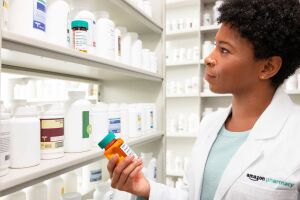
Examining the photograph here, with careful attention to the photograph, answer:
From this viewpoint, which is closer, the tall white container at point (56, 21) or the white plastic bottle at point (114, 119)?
the tall white container at point (56, 21)

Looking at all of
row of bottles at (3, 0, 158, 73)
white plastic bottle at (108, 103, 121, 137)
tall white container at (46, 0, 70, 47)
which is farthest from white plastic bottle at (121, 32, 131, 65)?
tall white container at (46, 0, 70, 47)

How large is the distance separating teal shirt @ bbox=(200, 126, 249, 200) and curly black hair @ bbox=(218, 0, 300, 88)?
31cm

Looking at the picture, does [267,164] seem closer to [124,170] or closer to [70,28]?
[124,170]

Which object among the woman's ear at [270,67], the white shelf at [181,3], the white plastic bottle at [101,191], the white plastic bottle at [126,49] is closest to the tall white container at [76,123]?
the white plastic bottle at [101,191]

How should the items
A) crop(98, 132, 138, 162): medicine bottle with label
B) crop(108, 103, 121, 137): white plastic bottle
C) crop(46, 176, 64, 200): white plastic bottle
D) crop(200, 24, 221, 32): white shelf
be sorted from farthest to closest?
crop(200, 24, 221, 32): white shelf, crop(108, 103, 121, 137): white plastic bottle, crop(46, 176, 64, 200): white plastic bottle, crop(98, 132, 138, 162): medicine bottle with label

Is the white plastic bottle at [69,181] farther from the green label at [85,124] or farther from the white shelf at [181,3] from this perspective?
the white shelf at [181,3]

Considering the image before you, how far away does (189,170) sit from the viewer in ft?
3.64

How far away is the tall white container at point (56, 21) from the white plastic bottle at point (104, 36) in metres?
0.26

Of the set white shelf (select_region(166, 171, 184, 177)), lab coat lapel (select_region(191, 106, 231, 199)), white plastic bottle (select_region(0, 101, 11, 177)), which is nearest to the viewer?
white plastic bottle (select_region(0, 101, 11, 177))

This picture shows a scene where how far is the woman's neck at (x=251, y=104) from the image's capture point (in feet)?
3.30

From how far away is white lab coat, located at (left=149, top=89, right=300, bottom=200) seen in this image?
0.86 m

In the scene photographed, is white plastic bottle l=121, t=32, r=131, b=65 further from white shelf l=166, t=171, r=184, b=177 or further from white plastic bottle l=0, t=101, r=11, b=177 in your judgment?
white shelf l=166, t=171, r=184, b=177

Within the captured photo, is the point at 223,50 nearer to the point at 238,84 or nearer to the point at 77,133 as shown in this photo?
the point at 238,84

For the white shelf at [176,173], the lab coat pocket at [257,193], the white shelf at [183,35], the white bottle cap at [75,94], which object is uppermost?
the white shelf at [183,35]
